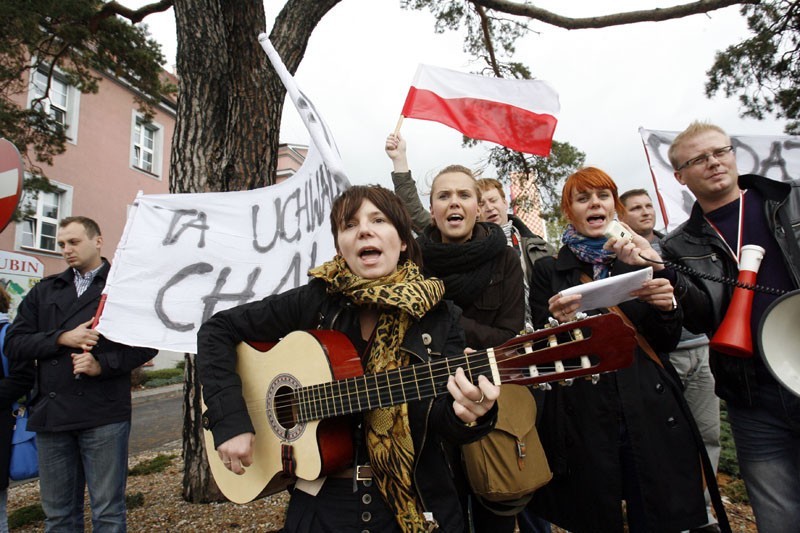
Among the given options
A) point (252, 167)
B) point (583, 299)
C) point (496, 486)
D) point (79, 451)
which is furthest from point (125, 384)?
point (583, 299)

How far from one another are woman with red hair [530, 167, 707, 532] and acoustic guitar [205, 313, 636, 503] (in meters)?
0.55

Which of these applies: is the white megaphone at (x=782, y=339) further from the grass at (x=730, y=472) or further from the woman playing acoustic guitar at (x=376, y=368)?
the grass at (x=730, y=472)

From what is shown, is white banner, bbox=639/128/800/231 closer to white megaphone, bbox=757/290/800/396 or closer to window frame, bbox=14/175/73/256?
white megaphone, bbox=757/290/800/396

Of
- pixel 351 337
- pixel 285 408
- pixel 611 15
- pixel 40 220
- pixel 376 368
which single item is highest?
pixel 40 220

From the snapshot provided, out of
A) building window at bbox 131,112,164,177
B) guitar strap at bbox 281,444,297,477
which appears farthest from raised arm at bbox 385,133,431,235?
building window at bbox 131,112,164,177

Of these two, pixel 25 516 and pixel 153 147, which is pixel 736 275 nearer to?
pixel 25 516

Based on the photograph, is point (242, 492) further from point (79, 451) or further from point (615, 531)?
point (79, 451)

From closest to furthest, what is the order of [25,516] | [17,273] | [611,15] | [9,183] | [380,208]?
[380,208], [9,183], [25,516], [611,15], [17,273]

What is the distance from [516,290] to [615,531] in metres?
1.08

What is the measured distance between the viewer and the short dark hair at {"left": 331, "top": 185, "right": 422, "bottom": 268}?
6.43 feet

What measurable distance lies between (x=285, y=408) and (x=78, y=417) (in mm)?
1858

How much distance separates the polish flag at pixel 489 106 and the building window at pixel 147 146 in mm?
17622

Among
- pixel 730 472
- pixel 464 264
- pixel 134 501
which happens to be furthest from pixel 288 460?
pixel 730 472

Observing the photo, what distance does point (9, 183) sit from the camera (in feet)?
8.71
